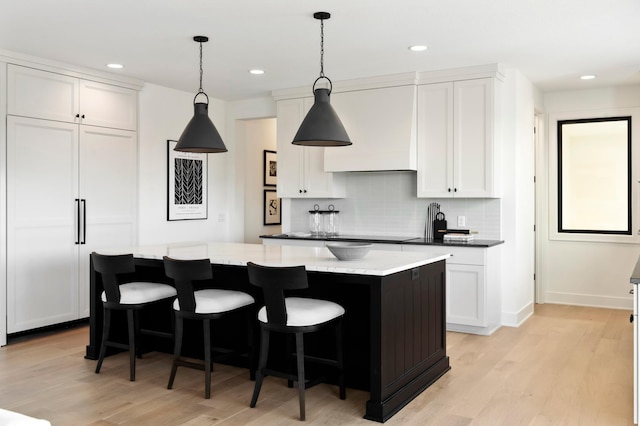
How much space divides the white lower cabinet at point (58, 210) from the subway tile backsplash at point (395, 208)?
2.15 metres

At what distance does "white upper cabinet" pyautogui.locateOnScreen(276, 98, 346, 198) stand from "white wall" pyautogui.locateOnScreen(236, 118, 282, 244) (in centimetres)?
90

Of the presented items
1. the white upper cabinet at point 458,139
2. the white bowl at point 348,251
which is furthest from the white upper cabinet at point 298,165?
the white bowl at point 348,251

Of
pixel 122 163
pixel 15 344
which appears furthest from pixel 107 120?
pixel 15 344

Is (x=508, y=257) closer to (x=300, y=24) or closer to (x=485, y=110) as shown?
(x=485, y=110)

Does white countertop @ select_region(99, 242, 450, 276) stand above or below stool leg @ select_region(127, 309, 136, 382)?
above

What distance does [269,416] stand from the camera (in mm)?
3207

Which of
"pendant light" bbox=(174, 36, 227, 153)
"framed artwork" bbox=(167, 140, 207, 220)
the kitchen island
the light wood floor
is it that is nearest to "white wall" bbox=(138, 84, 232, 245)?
"framed artwork" bbox=(167, 140, 207, 220)

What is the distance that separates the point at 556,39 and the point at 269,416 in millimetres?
3383

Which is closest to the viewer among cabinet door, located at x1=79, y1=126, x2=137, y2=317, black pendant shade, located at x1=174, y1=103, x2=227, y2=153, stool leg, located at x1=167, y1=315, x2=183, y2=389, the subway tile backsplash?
stool leg, located at x1=167, y1=315, x2=183, y2=389

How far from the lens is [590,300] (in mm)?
6426

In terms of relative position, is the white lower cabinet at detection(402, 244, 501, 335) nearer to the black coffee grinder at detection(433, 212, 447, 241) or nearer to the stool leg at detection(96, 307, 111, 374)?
the black coffee grinder at detection(433, 212, 447, 241)

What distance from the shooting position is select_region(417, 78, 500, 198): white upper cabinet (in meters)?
5.27

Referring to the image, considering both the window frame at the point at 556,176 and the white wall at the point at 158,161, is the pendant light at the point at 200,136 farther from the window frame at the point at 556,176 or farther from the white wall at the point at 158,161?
the window frame at the point at 556,176

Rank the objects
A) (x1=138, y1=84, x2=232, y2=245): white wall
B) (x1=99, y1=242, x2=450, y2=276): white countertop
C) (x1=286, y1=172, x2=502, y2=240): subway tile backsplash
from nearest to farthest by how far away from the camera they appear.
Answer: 1. (x1=99, y1=242, x2=450, y2=276): white countertop
2. (x1=286, y1=172, x2=502, y2=240): subway tile backsplash
3. (x1=138, y1=84, x2=232, y2=245): white wall
